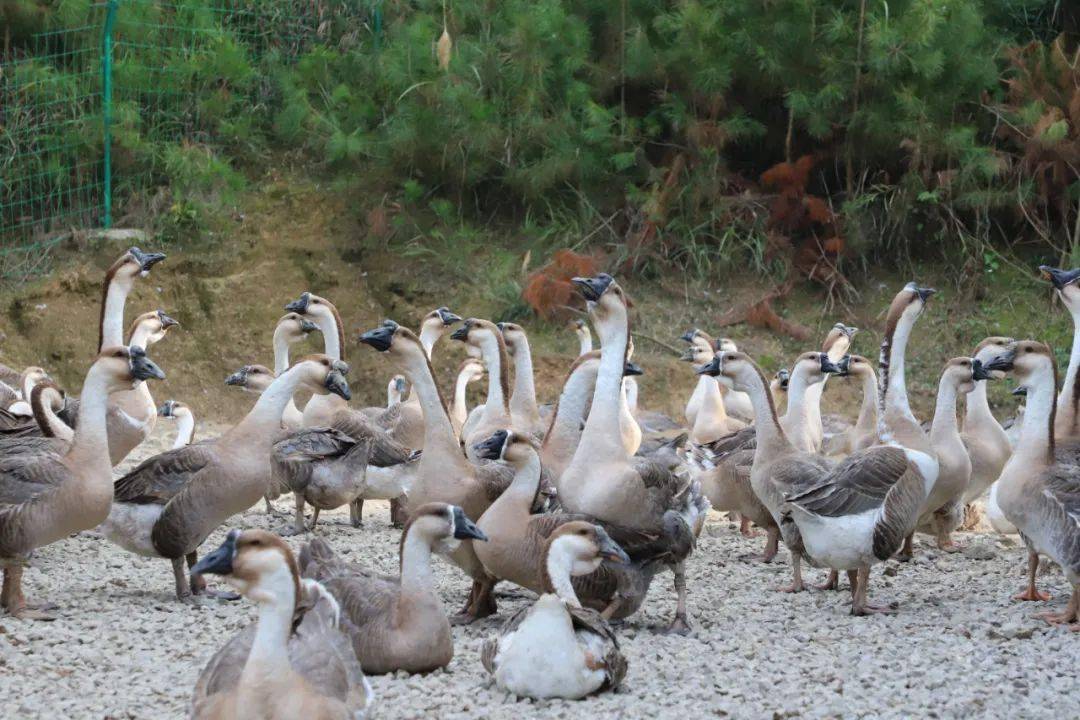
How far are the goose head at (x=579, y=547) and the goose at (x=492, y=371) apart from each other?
12.7ft

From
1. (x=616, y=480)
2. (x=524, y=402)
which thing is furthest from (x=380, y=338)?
(x=524, y=402)

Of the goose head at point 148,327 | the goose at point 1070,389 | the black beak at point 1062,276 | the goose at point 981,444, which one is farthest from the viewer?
the goose head at point 148,327

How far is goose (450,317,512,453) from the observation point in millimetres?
10453

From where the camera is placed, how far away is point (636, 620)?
7.64 metres

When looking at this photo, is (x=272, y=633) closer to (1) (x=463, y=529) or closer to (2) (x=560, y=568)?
(1) (x=463, y=529)

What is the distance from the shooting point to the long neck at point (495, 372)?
10.6 m

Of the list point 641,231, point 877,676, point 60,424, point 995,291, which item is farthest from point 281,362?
point 995,291

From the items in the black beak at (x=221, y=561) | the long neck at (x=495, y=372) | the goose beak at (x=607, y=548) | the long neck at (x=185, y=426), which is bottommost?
the long neck at (x=185, y=426)

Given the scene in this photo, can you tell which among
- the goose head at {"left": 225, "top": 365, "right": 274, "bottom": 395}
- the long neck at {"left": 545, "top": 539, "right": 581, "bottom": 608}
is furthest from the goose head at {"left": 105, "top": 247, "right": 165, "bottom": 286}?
the long neck at {"left": 545, "top": 539, "right": 581, "bottom": 608}

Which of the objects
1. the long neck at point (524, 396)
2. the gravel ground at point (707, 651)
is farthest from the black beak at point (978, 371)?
the long neck at point (524, 396)

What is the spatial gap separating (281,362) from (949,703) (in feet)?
23.8

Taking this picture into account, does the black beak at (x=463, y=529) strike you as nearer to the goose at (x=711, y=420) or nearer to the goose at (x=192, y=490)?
the goose at (x=192, y=490)

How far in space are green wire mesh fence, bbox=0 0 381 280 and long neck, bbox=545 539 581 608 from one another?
37.7ft

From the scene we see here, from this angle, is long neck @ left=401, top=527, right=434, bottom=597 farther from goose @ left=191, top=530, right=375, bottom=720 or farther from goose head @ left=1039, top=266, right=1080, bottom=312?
goose head @ left=1039, top=266, right=1080, bottom=312
